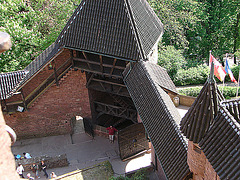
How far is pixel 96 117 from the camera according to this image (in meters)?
21.9

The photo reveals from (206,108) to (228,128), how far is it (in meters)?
1.12

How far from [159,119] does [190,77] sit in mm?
16599

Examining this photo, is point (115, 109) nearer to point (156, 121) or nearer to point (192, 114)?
point (156, 121)

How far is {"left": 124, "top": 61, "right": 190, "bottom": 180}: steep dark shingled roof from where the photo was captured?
35.3 ft

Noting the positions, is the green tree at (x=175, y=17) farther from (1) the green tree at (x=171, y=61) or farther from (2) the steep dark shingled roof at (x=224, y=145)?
(2) the steep dark shingled roof at (x=224, y=145)

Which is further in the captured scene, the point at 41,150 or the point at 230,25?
the point at 230,25

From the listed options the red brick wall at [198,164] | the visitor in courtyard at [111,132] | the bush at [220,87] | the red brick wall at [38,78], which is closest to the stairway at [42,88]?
the red brick wall at [38,78]

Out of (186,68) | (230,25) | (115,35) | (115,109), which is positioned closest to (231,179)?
(115,35)

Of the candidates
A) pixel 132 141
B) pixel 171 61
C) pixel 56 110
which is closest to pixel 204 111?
pixel 132 141

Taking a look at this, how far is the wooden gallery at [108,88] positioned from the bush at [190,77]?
27.2ft

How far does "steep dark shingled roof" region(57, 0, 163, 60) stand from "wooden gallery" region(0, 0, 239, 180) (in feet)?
0.17

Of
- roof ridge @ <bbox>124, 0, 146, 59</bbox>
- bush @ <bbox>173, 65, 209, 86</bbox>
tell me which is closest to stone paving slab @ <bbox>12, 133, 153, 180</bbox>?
roof ridge @ <bbox>124, 0, 146, 59</bbox>

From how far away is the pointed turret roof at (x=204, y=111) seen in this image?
29.2 feet

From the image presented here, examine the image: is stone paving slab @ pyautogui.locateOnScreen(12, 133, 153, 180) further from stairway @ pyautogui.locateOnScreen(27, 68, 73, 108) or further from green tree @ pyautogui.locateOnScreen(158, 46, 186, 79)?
green tree @ pyautogui.locateOnScreen(158, 46, 186, 79)
